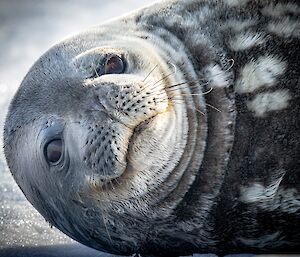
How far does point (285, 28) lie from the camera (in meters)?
3.97

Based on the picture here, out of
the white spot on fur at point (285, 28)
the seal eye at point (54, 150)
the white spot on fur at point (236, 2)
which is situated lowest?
the seal eye at point (54, 150)

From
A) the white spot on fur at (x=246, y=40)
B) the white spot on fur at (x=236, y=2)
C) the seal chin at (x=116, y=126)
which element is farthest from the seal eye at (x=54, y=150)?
the white spot on fur at (x=236, y=2)

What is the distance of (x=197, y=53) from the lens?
4051 millimetres

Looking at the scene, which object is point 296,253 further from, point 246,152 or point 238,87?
point 238,87

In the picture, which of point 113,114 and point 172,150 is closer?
point 113,114

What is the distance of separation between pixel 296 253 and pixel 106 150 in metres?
1.24

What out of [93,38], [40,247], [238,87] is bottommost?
[40,247]

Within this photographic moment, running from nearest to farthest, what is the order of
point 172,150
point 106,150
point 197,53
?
point 106,150 < point 172,150 < point 197,53

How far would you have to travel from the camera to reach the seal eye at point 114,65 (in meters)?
3.90

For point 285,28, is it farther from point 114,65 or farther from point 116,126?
point 116,126

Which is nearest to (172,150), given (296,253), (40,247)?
(296,253)

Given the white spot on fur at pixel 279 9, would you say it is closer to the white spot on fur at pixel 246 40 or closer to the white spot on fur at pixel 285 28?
the white spot on fur at pixel 285 28

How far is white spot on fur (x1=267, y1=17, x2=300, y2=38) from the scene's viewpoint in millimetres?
3953

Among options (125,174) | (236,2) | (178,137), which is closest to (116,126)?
(125,174)
